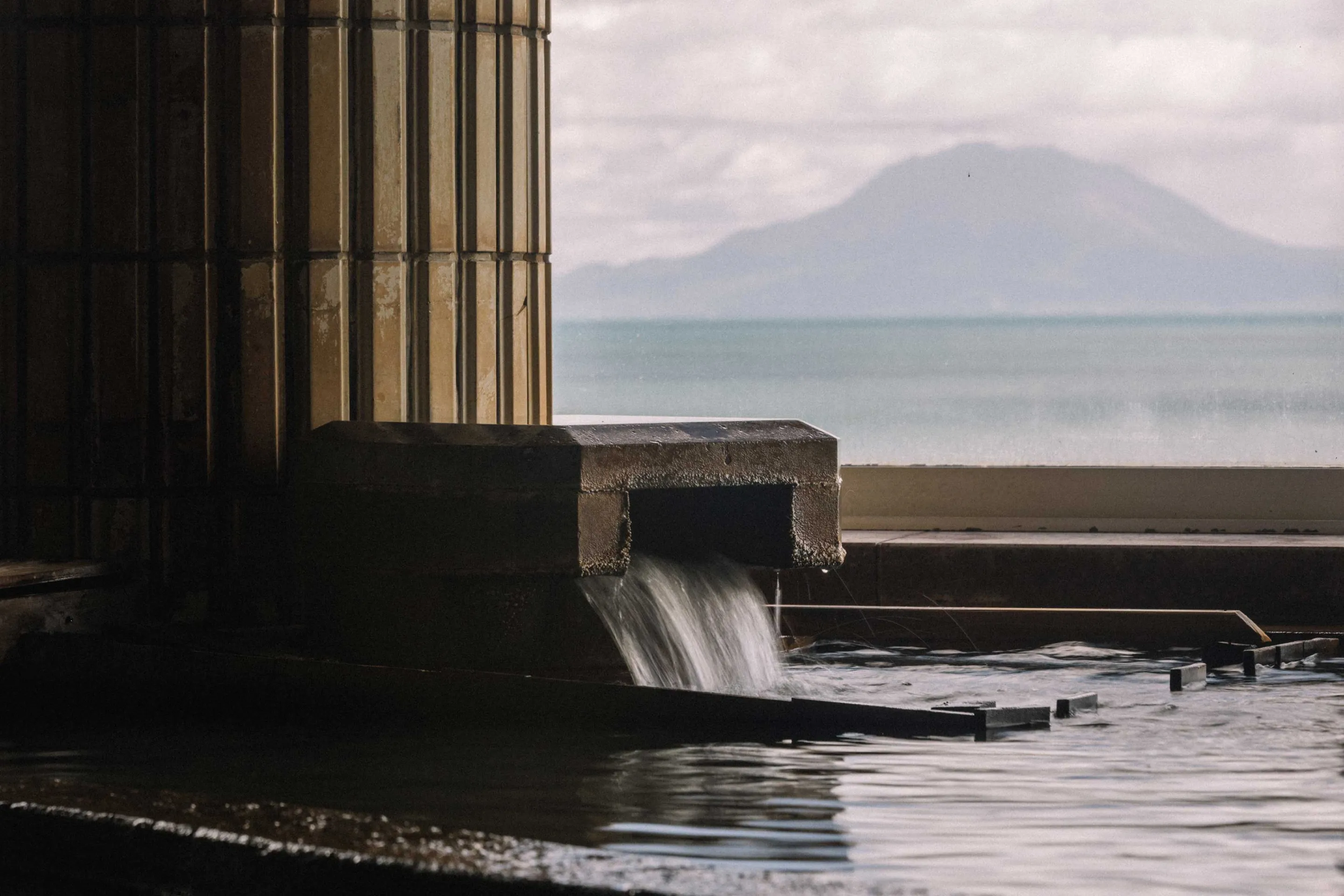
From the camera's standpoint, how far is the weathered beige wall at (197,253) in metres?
8.23

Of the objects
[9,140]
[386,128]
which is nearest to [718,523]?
[386,128]

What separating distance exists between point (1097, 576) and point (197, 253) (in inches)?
173

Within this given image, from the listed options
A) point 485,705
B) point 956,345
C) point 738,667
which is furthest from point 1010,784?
point 956,345

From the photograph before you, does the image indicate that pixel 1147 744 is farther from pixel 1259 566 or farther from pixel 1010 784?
pixel 1259 566

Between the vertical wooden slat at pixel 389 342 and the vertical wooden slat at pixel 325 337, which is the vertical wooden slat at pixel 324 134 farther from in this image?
the vertical wooden slat at pixel 389 342

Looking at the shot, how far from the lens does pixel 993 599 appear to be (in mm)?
10023

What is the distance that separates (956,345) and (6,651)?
366ft

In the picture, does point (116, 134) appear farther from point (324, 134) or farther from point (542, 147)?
point (542, 147)

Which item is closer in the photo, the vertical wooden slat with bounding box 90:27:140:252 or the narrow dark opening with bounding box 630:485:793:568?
the vertical wooden slat with bounding box 90:27:140:252

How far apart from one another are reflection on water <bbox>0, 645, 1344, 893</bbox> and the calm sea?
24.9 metres

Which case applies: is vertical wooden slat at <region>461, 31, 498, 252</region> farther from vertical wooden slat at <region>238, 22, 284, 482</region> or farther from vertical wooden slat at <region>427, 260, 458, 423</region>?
vertical wooden slat at <region>238, 22, 284, 482</region>

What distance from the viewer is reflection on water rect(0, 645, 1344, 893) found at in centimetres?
489

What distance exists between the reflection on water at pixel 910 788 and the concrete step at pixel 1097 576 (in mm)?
1765

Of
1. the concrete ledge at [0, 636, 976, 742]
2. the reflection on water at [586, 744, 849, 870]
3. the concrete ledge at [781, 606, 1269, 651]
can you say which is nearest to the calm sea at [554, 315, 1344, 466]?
the concrete ledge at [781, 606, 1269, 651]
